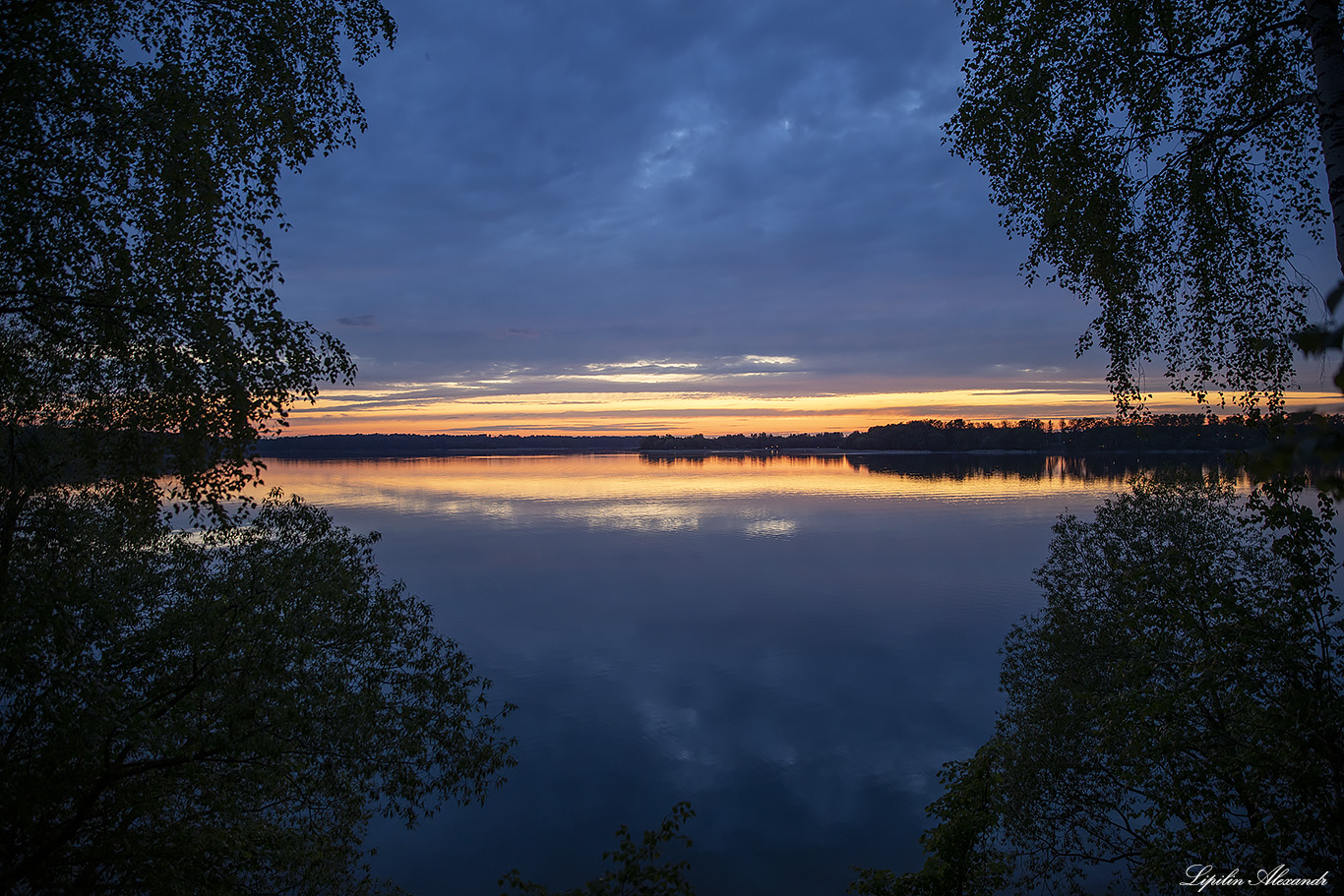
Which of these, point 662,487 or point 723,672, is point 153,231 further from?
point 662,487

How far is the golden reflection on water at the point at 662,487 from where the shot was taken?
330 ft

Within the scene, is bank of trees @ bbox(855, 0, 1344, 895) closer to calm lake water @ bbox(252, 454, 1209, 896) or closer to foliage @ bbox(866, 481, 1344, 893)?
foliage @ bbox(866, 481, 1344, 893)

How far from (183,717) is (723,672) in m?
29.8

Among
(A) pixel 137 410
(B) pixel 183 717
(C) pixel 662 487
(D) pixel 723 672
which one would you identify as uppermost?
(A) pixel 137 410

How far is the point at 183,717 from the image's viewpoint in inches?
421

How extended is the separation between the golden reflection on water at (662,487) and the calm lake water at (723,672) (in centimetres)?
851

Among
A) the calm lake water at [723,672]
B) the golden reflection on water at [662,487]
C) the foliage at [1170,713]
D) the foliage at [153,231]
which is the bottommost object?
the calm lake water at [723,672]

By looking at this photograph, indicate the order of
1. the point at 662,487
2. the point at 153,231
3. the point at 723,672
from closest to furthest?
the point at 153,231 → the point at 723,672 → the point at 662,487

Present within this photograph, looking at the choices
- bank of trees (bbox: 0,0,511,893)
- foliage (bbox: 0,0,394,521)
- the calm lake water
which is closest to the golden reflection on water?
the calm lake water

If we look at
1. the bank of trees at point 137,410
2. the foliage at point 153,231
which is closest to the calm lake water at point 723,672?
the bank of trees at point 137,410

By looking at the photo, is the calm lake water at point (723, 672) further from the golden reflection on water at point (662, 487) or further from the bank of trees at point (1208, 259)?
the bank of trees at point (1208, 259)

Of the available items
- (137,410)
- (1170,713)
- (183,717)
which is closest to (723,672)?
(183,717)

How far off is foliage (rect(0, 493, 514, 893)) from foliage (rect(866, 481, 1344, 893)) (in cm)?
1076

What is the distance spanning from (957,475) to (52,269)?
521ft
